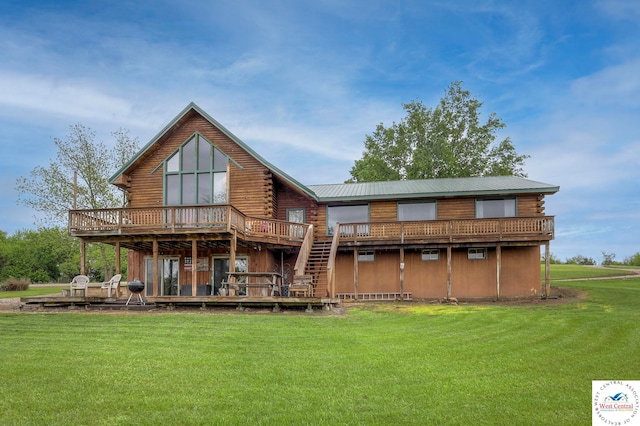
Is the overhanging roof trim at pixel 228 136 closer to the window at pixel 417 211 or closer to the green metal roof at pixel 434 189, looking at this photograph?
the green metal roof at pixel 434 189

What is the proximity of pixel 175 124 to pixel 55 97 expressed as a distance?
7.90 meters

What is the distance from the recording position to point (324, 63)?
28.1m

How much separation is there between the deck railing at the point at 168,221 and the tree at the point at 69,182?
51.4ft

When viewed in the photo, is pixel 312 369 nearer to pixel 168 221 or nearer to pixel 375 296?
pixel 168 221

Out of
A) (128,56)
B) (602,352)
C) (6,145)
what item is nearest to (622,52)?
(602,352)

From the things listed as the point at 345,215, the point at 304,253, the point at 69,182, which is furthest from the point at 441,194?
the point at 69,182

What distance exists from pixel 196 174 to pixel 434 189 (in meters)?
11.8

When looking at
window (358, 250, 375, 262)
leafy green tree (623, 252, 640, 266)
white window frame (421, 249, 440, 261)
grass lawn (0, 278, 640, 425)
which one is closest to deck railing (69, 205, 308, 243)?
window (358, 250, 375, 262)

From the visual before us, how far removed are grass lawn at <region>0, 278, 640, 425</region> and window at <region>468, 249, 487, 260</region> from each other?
9.01 metres

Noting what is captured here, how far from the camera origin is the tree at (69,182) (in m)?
32.9

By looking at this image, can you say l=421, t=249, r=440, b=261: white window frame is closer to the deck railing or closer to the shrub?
the deck railing

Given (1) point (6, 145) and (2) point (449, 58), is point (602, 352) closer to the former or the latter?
(2) point (449, 58)

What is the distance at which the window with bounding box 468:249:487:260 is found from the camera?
21802 millimetres

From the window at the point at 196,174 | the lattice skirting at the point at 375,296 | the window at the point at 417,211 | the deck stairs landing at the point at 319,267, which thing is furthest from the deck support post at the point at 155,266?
the window at the point at 417,211
